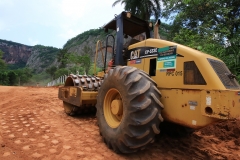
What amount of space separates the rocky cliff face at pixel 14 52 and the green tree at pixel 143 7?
121m

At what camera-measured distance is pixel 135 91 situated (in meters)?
2.46

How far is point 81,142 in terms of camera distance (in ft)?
9.82

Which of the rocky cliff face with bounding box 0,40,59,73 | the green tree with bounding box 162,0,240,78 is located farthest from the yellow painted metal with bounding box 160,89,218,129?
the rocky cliff face with bounding box 0,40,59,73

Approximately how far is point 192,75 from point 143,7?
19.7 m

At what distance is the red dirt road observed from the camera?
2.58 m

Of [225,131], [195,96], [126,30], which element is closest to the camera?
[195,96]

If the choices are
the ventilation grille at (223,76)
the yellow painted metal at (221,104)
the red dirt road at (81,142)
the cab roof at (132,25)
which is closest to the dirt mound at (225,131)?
the red dirt road at (81,142)

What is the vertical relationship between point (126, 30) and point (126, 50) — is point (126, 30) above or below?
above

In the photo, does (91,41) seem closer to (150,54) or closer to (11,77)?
(11,77)

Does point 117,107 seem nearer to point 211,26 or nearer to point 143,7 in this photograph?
point 211,26

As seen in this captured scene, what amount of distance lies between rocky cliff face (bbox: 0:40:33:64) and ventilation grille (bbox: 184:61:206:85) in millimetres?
136549

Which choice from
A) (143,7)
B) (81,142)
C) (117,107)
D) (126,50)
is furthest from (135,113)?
(143,7)

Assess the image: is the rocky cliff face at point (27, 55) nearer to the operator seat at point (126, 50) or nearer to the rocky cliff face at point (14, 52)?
the rocky cliff face at point (14, 52)

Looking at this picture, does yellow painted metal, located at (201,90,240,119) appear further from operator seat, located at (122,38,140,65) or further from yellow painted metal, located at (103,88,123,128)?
operator seat, located at (122,38,140,65)
